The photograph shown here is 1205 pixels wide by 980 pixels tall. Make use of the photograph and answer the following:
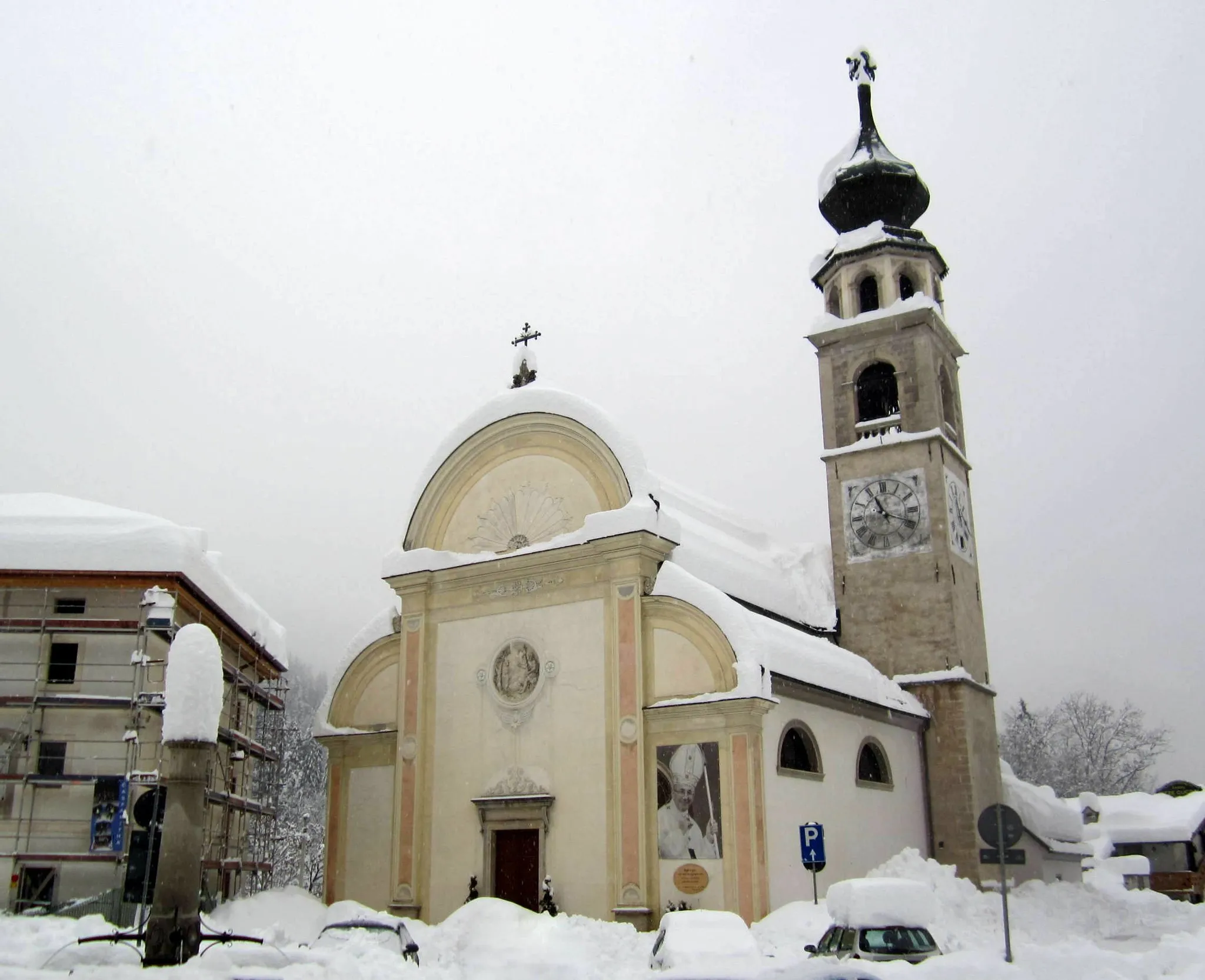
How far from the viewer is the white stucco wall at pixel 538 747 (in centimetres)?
2058

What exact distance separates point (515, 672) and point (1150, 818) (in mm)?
30374

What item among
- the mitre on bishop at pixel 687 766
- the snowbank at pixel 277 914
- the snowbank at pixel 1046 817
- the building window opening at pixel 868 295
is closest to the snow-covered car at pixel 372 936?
the snowbank at pixel 277 914

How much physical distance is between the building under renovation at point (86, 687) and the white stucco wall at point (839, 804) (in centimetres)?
984

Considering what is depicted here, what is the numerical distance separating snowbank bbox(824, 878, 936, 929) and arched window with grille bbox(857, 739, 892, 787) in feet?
31.4

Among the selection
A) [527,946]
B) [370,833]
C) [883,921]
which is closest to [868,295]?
[370,833]

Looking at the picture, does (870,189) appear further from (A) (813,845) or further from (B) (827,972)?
(B) (827,972)

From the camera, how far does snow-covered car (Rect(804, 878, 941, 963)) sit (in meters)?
13.1

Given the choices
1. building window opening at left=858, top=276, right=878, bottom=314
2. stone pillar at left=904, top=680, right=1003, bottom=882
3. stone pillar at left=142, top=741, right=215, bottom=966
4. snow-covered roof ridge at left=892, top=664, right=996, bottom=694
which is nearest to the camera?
stone pillar at left=142, top=741, right=215, bottom=966

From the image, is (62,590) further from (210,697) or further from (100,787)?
(210,697)

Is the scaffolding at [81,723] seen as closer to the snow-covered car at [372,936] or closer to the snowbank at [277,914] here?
the snowbank at [277,914]

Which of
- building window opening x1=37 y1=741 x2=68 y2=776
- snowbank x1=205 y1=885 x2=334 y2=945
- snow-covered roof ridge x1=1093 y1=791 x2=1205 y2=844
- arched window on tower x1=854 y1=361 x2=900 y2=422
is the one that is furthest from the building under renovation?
snow-covered roof ridge x1=1093 y1=791 x2=1205 y2=844

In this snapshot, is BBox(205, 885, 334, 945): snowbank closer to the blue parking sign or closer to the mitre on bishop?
the mitre on bishop

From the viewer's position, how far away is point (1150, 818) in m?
42.9

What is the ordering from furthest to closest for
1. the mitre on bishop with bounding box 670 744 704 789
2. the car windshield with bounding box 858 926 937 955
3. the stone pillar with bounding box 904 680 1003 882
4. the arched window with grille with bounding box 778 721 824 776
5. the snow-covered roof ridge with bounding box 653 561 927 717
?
the stone pillar with bounding box 904 680 1003 882
the arched window with grille with bounding box 778 721 824 776
the mitre on bishop with bounding box 670 744 704 789
the snow-covered roof ridge with bounding box 653 561 927 717
the car windshield with bounding box 858 926 937 955
